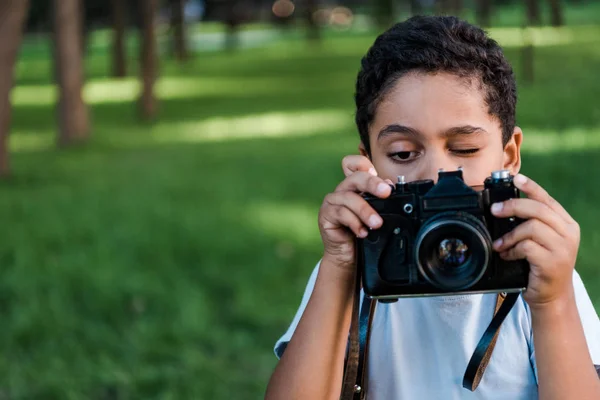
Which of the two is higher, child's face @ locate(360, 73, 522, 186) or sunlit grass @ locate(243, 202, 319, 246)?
child's face @ locate(360, 73, 522, 186)

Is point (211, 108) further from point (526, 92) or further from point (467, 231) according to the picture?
point (467, 231)

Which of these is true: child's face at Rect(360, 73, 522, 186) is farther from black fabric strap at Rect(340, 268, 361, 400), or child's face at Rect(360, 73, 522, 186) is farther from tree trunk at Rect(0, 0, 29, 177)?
tree trunk at Rect(0, 0, 29, 177)

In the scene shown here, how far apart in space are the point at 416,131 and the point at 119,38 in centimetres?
1929

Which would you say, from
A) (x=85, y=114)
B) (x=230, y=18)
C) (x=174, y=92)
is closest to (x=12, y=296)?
(x=85, y=114)

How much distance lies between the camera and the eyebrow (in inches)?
83.0

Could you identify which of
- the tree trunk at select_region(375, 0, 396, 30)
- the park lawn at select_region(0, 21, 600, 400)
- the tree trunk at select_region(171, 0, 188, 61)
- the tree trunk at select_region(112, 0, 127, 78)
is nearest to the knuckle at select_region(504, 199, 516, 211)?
the park lawn at select_region(0, 21, 600, 400)

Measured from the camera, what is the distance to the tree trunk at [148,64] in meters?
14.8

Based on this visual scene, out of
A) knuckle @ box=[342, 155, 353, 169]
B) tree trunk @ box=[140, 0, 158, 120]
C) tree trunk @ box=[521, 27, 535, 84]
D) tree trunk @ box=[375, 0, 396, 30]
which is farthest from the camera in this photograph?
tree trunk @ box=[375, 0, 396, 30]

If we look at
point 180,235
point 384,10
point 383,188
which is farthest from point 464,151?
point 384,10

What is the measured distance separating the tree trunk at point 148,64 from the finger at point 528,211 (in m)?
13.1

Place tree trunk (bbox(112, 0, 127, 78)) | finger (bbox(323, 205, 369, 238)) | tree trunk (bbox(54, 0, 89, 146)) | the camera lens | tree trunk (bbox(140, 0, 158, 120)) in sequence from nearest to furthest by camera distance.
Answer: the camera lens → finger (bbox(323, 205, 369, 238)) → tree trunk (bbox(54, 0, 89, 146)) → tree trunk (bbox(140, 0, 158, 120)) → tree trunk (bbox(112, 0, 127, 78))

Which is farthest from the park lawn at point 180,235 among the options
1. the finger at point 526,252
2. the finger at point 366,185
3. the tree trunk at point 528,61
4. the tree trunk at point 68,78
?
the finger at point 526,252

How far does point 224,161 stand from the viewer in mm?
10531

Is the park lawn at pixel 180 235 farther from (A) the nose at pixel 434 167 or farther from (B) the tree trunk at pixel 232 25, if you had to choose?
(B) the tree trunk at pixel 232 25
